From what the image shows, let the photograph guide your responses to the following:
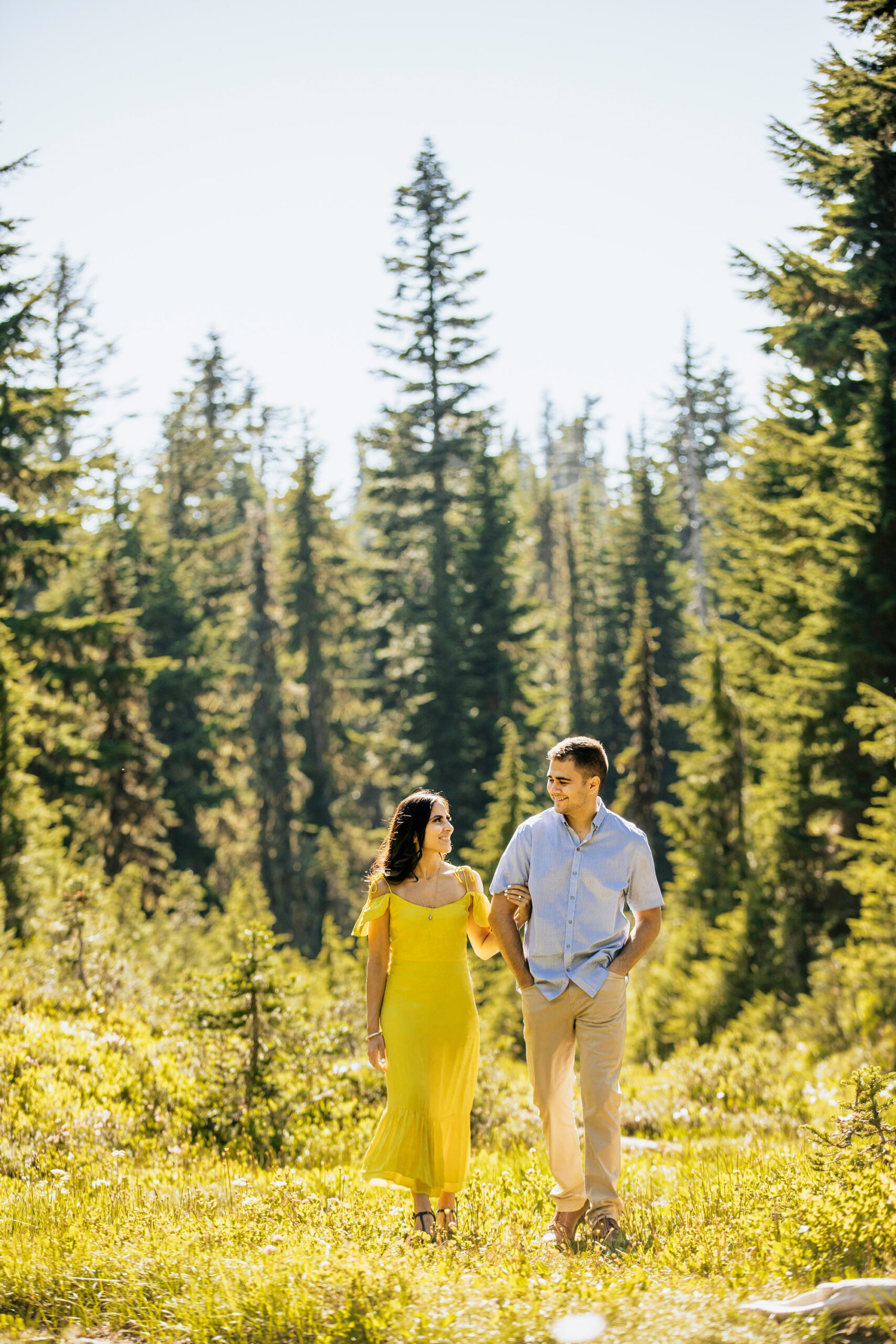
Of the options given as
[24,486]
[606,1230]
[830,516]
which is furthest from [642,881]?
[24,486]

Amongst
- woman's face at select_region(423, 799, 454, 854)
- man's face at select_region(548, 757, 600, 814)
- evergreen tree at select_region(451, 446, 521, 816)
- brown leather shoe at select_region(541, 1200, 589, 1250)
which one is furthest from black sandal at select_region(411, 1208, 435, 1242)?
evergreen tree at select_region(451, 446, 521, 816)

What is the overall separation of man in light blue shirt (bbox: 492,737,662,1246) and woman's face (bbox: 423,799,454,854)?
1.21 ft

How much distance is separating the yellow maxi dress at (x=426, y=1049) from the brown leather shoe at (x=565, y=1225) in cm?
46

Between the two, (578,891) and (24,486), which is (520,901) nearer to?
(578,891)

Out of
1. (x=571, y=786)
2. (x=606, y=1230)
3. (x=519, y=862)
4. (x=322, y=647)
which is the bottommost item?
(x=606, y=1230)

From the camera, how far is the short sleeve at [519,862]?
16.2ft

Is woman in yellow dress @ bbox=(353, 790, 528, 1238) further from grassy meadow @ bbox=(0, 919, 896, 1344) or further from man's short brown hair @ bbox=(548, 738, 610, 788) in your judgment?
man's short brown hair @ bbox=(548, 738, 610, 788)

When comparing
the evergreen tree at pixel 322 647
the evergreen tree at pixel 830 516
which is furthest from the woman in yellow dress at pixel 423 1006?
the evergreen tree at pixel 322 647

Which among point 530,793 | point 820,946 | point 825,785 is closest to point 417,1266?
point 820,946

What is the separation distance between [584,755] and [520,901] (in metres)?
0.75

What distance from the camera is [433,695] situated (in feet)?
119

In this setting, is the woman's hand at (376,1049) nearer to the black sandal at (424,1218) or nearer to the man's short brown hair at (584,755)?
the black sandal at (424,1218)

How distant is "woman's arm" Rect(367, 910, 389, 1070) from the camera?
5.02 metres

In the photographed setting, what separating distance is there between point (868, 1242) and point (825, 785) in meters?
13.9
